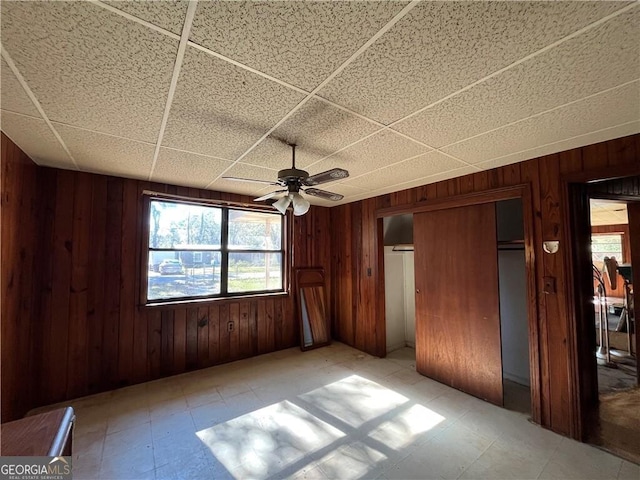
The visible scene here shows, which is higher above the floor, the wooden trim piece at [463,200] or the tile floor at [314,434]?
the wooden trim piece at [463,200]

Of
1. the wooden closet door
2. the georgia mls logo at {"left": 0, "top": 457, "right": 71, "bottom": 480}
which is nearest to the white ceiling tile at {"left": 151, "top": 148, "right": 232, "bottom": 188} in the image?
the georgia mls logo at {"left": 0, "top": 457, "right": 71, "bottom": 480}

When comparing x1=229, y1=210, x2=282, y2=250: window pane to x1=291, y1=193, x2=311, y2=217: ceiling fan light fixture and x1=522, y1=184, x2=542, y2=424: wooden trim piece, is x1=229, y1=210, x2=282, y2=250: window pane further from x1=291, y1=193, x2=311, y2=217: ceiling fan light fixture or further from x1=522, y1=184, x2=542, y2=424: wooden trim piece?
x1=522, y1=184, x2=542, y2=424: wooden trim piece

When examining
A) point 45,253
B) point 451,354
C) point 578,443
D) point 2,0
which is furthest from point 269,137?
point 578,443

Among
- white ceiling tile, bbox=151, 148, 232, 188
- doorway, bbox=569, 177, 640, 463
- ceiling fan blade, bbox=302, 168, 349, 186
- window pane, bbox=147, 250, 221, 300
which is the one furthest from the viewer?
window pane, bbox=147, 250, 221, 300

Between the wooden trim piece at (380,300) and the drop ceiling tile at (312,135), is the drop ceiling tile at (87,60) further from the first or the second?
the wooden trim piece at (380,300)

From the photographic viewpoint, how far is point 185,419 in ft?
7.86

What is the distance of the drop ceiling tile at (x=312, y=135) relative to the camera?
167cm

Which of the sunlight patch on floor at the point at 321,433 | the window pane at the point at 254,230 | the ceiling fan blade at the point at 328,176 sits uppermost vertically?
the ceiling fan blade at the point at 328,176

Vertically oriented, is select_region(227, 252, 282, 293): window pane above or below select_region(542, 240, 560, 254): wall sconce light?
Answer: below

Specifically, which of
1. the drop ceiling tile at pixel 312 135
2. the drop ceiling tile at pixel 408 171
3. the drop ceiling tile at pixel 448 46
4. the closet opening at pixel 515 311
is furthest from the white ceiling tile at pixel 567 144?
the drop ceiling tile at pixel 312 135

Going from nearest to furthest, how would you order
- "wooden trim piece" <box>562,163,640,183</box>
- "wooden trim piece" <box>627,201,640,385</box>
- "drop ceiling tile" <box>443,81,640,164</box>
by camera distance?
"drop ceiling tile" <box>443,81,640,164</box>
"wooden trim piece" <box>562,163,640,183</box>
"wooden trim piece" <box>627,201,640,385</box>

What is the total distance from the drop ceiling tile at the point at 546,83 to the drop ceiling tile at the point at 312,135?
35cm

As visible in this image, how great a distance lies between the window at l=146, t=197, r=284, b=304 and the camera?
3375 millimetres

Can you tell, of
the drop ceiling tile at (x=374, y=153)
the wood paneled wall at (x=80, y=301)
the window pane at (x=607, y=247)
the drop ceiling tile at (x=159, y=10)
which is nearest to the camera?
the drop ceiling tile at (x=159, y=10)
